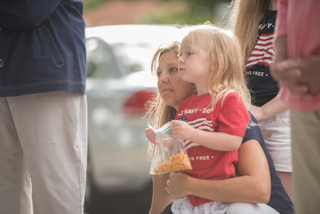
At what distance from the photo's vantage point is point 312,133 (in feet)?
4.18

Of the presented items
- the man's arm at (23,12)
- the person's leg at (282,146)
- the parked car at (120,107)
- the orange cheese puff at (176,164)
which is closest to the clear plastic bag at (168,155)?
the orange cheese puff at (176,164)

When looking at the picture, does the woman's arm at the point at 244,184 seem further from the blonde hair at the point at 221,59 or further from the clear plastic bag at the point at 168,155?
the blonde hair at the point at 221,59

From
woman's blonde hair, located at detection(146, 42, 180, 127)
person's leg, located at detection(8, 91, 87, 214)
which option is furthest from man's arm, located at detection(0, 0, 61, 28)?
woman's blonde hair, located at detection(146, 42, 180, 127)

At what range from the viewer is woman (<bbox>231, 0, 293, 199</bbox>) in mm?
2070

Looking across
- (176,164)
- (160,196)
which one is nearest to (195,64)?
(176,164)

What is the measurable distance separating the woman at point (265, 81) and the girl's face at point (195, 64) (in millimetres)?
436

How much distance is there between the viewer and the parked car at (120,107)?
13.6 ft

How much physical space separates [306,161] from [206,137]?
432 millimetres

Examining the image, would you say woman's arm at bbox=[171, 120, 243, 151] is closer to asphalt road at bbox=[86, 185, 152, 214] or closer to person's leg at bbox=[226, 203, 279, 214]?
person's leg at bbox=[226, 203, 279, 214]

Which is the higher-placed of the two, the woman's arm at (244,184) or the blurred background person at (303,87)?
the blurred background person at (303,87)

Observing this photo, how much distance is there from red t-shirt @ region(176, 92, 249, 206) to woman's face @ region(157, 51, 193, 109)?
299 mm

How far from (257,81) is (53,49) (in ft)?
3.86

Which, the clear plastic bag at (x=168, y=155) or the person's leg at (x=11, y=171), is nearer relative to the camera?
the clear plastic bag at (x=168, y=155)

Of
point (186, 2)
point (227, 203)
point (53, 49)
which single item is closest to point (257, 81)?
point (227, 203)
